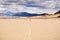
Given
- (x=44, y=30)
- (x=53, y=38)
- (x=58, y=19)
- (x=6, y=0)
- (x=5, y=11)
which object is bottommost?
(x=53, y=38)

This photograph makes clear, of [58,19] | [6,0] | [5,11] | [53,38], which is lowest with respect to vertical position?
[53,38]

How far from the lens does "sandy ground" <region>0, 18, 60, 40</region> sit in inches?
48.6

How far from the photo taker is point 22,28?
125 cm

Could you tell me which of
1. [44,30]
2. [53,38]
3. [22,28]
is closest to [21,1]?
[22,28]

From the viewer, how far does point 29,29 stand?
1246 millimetres

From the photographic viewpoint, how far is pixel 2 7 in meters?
1.19

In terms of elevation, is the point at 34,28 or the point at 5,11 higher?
the point at 5,11

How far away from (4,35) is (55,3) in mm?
676

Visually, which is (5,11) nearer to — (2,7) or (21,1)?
→ (2,7)

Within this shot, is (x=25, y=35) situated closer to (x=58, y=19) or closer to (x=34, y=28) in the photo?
(x=34, y=28)

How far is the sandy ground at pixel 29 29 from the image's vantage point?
1234 millimetres

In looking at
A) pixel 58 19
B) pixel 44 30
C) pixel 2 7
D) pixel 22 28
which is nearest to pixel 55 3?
pixel 58 19

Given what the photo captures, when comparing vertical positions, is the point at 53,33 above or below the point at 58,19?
below

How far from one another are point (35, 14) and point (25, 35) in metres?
0.27
